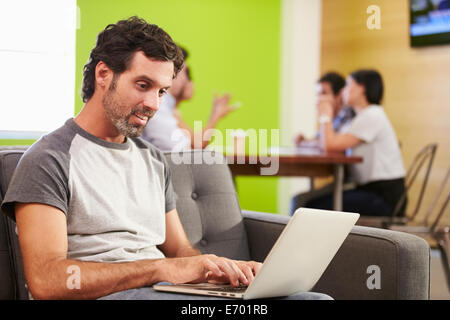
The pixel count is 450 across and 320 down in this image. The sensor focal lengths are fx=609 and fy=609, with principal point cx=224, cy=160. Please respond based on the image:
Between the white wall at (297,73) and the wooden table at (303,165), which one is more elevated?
the white wall at (297,73)

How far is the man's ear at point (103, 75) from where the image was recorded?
131 cm

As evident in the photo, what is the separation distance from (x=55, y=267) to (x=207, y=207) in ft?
2.28

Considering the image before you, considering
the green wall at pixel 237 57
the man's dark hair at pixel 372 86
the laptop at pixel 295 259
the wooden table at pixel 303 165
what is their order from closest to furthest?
the laptop at pixel 295 259 < the wooden table at pixel 303 165 < the man's dark hair at pixel 372 86 < the green wall at pixel 237 57

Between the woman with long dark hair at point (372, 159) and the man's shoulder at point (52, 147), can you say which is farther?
the woman with long dark hair at point (372, 159)

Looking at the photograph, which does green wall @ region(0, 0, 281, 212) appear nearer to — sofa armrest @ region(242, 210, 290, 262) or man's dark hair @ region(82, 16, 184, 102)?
sofa armrest @ region(242, 210, 290, 262)

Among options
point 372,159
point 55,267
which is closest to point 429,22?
point 372,159

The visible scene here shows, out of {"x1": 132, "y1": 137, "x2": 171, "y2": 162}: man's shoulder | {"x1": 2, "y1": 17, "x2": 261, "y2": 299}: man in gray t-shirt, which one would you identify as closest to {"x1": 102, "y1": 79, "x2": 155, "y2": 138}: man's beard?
{"x1": 2, "y1": 17, "x2": 261, "y2": 299}: man in gray t-shirt

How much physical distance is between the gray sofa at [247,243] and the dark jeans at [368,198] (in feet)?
5.66

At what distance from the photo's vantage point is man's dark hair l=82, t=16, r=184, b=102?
4.27ft

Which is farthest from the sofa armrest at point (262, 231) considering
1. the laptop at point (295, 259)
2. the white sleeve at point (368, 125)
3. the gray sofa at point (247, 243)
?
the white sleeve at point (368, 125)

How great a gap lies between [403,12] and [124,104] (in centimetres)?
406

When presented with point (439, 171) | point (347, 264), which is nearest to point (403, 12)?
point (439, 171)

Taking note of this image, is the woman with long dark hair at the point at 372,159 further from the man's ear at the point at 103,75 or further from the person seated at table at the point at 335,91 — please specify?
the man's ear at the point at 103,75

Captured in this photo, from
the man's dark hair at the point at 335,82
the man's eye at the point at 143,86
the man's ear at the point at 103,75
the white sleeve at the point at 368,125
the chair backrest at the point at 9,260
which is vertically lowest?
the chair backrest at the point at 9,260
